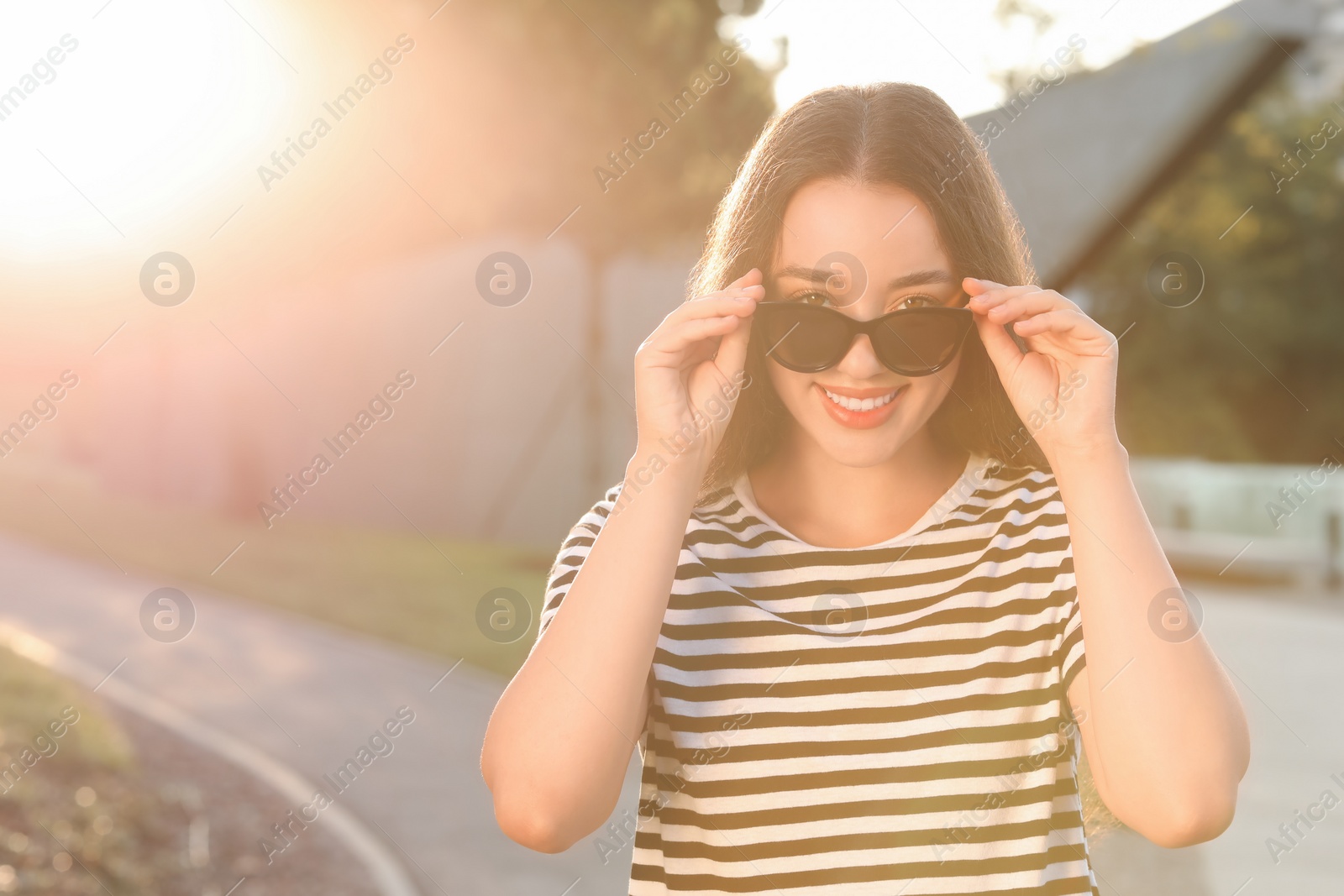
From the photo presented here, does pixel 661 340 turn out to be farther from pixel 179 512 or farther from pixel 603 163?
pixel 179 512

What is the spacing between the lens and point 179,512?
75.9ft

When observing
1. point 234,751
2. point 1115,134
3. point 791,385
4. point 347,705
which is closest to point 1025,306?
point 791,385

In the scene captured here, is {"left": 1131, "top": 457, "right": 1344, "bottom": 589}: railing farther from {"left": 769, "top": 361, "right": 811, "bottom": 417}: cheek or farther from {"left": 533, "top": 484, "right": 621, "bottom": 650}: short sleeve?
{"left": 533, "top": 484, "right": 621, "bottom": 650}: short sleeve

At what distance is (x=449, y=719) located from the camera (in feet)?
25.2

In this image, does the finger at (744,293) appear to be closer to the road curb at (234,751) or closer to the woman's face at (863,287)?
the woman's face at (863,287)

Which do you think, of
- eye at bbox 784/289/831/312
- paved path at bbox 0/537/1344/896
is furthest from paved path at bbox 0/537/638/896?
eye at bbox 784/289/831/312

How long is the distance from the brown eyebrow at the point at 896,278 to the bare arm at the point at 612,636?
15cm

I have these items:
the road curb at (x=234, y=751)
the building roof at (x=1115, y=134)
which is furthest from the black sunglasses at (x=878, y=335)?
the building roof at (x=1115, y=134)

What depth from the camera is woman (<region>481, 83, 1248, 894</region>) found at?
1842 mm

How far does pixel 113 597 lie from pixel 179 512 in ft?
35.3

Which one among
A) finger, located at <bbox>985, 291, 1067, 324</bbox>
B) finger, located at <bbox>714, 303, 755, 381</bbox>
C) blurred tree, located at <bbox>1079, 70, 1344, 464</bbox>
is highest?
finger, located at <bbox>714, 303, 755, 381</bbox>

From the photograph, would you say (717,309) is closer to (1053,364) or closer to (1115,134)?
(1053,364)

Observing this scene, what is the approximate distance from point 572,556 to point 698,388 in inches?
14.6

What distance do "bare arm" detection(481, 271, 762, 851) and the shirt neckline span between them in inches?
9.6
